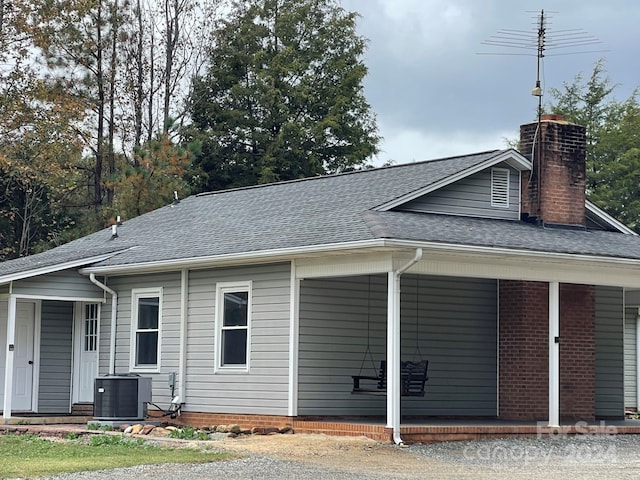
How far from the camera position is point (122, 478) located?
41.9ft

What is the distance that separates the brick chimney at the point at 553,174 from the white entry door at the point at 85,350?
8.43m

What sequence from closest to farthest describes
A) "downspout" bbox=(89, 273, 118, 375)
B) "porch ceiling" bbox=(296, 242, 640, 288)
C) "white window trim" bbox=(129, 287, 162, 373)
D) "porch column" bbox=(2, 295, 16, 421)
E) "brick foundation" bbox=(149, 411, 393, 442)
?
"brick foundation" bbox=(149, 411, 393, 442), "porch ceiling" bbox=(296, 242, 640, 288), "porch column" bbox=(2, 295, 16, 421), "white window trim" bbox=(129, 287, 162, 373), "downspout" bbox=(89, 273, 118, 375)

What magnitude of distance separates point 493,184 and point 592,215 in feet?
8.36

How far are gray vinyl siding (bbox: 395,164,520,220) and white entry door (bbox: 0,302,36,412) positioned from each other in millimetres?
7918

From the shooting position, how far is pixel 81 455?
49.9 ft

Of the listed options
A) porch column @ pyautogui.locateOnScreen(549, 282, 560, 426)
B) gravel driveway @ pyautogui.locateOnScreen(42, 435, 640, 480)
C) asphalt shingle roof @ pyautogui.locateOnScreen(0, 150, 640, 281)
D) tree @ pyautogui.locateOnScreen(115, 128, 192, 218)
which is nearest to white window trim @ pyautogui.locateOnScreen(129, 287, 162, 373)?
asphalt shingle roof @ pyautogui.locateOnScreen(0, 150, 640, 281)

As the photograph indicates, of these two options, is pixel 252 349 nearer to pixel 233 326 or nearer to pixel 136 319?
pixel 233 326

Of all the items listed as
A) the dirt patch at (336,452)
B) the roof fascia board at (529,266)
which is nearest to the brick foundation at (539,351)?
the roof fascia board at (529,266)

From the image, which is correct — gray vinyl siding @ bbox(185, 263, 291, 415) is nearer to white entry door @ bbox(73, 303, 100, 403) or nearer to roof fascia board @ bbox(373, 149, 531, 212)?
roof fascia board @ bbox(373, 149, 531, 212)

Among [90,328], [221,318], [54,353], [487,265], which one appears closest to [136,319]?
[90,328]

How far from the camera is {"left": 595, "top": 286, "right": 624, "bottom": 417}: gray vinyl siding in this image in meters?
22.1

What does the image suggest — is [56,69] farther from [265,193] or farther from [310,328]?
[310,328]

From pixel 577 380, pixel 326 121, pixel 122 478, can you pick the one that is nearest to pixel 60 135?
pixel 326 121

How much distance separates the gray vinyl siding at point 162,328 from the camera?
20.6 meters
